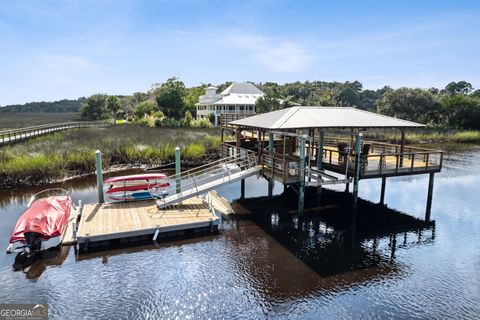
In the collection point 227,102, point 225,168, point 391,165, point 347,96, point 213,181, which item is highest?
point 347,96

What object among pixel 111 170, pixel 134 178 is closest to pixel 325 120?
pixel 134 178

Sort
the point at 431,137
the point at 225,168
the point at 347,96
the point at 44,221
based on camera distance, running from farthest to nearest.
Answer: the point at 347,96, the point at 431,137, the point at 225,168, the point at 44,221

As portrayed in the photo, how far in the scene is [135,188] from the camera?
53.4ft

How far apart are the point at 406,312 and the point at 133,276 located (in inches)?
325

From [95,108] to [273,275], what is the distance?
265 feet

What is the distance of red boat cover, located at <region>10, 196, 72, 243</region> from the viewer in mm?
12008

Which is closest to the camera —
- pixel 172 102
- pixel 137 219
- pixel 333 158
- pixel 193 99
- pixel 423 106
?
pixel 137 219

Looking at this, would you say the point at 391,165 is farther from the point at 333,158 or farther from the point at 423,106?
the point at 423,106

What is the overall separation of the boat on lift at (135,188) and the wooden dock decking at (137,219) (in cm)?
34

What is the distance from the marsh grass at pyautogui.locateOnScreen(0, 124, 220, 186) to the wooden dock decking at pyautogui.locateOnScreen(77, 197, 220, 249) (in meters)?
9.41

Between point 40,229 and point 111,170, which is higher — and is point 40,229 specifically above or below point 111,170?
above

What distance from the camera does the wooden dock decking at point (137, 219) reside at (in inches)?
505

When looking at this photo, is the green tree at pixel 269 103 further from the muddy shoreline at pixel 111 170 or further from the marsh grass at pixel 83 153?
the muddy shoreline at pixel 111 170

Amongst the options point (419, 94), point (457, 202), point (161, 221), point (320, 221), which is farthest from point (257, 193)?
point (419, 94)
